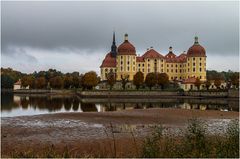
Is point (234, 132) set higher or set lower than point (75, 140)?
higher

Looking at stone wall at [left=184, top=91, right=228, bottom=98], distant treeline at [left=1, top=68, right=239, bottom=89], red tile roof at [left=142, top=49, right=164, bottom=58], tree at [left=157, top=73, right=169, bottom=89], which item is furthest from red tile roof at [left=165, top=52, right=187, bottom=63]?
stone wall at [left=184, top=91, right=228, bottom=98]

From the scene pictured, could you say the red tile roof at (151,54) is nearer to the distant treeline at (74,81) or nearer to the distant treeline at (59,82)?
the distant treeline at (74,81)

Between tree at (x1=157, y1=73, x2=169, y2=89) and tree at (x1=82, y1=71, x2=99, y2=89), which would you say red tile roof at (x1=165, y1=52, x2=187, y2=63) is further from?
tree at (x1=82, y1=71, x2=99, y2=89)

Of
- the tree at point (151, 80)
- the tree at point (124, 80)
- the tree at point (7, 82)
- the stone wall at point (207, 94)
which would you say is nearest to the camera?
the stone wall at point (207, 94)

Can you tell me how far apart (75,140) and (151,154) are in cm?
859

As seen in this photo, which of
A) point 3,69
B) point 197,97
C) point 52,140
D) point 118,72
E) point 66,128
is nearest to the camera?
point 52,140

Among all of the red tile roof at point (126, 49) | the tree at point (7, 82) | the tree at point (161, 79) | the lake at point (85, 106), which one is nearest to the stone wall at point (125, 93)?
the tree at point (161, 79)

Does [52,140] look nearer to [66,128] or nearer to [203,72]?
[66,128]

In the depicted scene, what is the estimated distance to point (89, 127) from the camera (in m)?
22.0

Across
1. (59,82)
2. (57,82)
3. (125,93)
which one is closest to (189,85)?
(125,93)

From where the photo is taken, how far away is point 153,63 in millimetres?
98812

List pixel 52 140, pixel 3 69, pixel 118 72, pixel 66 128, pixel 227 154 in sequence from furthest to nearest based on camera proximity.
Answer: pixel 3 69
pixel 118 72
pixel 66 128
pixel 52 140
pixel 227 154

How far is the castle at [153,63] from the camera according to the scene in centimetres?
9506

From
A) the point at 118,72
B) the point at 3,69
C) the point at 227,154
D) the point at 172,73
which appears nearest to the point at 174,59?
the point at 172,73
